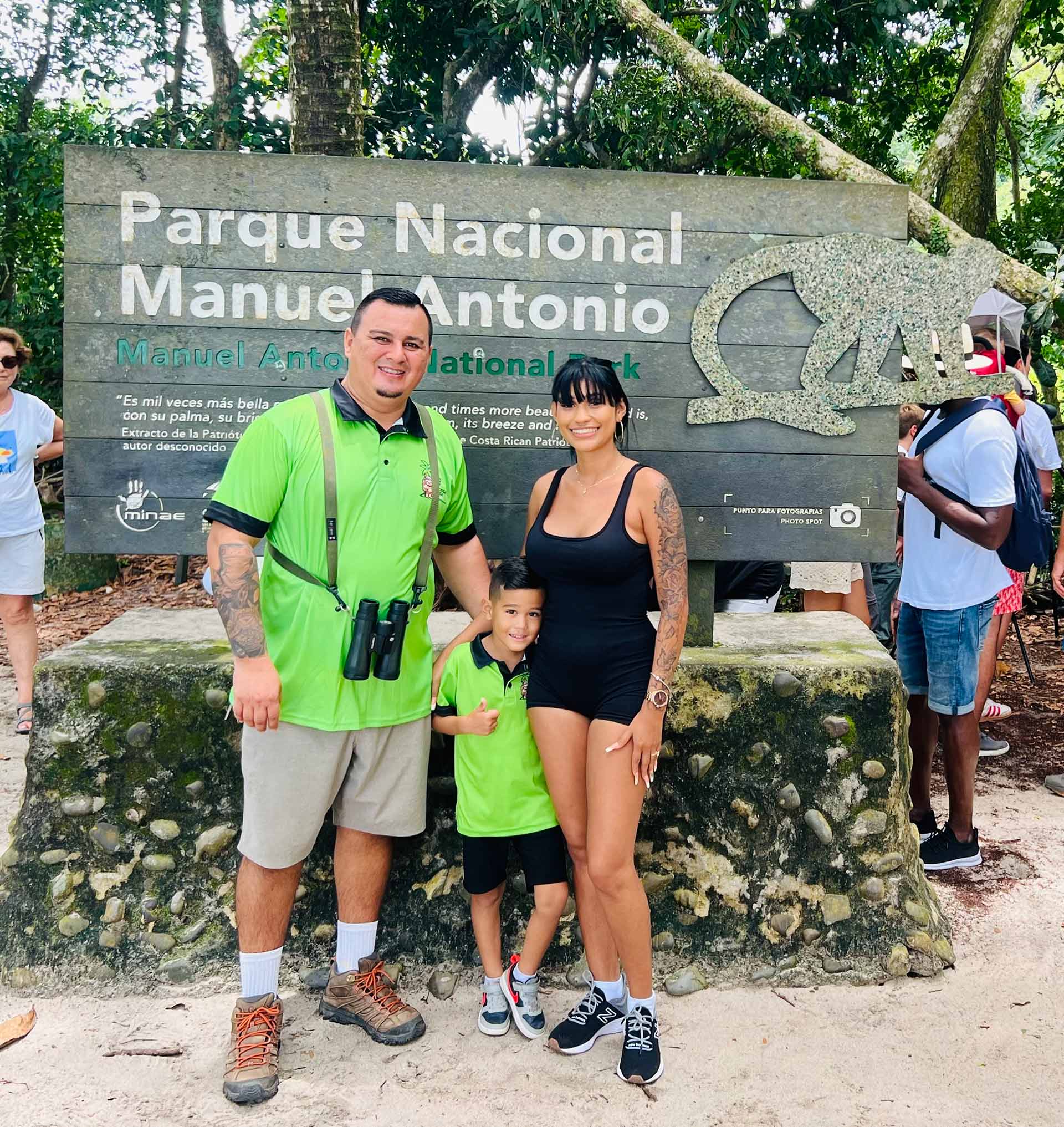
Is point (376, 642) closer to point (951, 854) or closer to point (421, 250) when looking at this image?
point (421, 250)

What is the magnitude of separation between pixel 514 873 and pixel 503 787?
23.0 inches

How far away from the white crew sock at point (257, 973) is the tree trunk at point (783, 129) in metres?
6.60

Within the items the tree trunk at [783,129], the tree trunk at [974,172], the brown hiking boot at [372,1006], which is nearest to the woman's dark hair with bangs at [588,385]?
the brown hiking boot at [372,1006]

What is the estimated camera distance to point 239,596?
2773mm

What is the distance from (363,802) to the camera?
3045 millimetres

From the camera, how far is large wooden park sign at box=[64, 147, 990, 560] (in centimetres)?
341

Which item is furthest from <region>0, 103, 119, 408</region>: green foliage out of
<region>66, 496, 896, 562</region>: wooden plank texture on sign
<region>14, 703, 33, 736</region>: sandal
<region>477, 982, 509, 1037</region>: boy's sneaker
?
<region>477, 982, 509, 1037</region>: boy's sneaker

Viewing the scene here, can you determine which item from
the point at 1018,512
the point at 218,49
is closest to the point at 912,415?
the point at 1018,512

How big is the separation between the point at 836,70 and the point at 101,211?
8028 millimetres

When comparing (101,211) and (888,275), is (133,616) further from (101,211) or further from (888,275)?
(888,275)

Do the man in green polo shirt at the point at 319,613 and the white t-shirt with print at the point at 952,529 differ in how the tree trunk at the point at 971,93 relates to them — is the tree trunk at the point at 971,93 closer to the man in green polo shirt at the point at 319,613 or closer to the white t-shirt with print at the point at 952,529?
the white t-shirt with print at the point at 952,529

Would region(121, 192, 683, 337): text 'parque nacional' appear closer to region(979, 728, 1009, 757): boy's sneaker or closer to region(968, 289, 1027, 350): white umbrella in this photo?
Answer: region(968, 289, 1027, 350): white umbrella

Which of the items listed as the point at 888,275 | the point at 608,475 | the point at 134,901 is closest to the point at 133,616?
the point at 134,901

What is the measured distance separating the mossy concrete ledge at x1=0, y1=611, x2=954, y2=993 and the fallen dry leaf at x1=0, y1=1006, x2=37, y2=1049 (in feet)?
0.59
